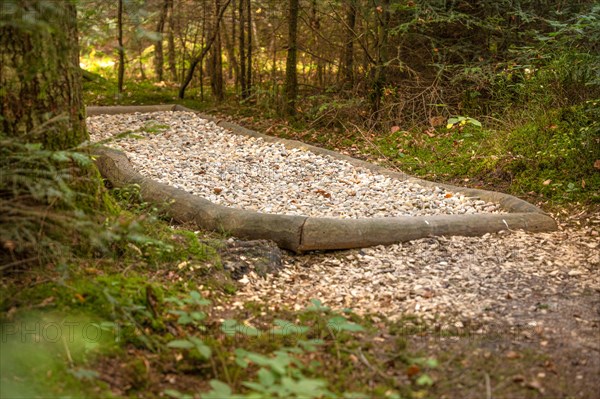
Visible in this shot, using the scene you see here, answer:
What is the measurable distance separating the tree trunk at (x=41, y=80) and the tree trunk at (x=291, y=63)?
15.0 feet

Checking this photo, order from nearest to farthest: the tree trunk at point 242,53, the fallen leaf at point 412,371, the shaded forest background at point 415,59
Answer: the fallen leaf at point 412,371
the shaded forest background at point 415,59
the tree trunk at point 242,53

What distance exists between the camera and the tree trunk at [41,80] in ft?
9.71

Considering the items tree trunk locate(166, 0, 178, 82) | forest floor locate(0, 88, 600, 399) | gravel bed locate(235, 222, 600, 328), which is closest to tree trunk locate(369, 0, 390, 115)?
tree trunk locate(166, 0, 178, 82)

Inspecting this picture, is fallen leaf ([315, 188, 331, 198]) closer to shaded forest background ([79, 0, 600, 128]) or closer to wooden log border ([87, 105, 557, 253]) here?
wooden log border ([87, 105, 557, 253])

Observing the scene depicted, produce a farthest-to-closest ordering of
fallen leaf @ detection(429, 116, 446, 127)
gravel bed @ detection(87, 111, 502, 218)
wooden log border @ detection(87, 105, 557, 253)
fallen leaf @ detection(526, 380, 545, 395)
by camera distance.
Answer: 1. fallen leaf @ detection(429, 116, 446, 127)
2. gravel bed @ detection(87, 111, 502, 218)
3. wooden log border @ detection(87, 105, 557, 253)
4. fallen leaf @ detection(526, 380, 545, 395)

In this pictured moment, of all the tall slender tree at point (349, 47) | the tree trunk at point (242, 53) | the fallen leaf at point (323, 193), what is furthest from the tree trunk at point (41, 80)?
the tree trunk at point (242, 53)

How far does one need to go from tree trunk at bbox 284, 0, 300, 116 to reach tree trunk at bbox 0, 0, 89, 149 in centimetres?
458

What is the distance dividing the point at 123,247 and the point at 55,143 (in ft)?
2.13

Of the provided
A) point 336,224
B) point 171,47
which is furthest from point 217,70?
point 336,224

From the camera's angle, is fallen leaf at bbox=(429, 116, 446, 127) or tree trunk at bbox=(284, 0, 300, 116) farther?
tree trunk at bbox=(284, 0, 300, 116)

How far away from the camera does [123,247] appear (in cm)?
341

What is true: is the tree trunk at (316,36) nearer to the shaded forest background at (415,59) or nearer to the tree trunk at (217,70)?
the shaded forest background at (415,59)

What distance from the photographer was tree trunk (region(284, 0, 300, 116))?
7555mm

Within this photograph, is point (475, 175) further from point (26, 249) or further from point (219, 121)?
point (26, 249)
